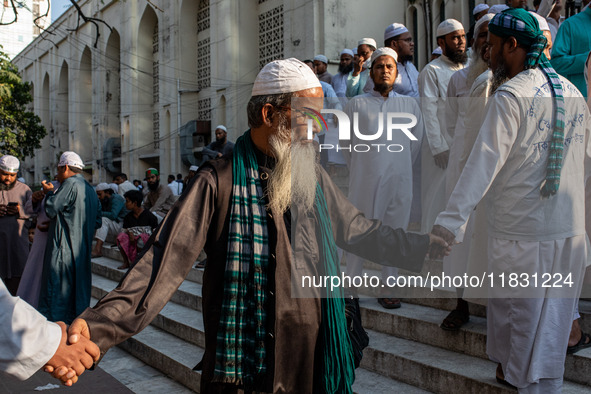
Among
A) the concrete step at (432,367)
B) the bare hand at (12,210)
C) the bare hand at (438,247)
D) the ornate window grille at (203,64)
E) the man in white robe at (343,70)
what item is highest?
the ornate window grille at (203,64)

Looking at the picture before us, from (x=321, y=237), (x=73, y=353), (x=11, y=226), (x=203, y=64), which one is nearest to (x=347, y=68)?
(x=11, y=226)

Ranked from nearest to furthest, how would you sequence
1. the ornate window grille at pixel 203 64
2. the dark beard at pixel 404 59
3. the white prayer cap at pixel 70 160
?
the dark beard at pixel 404 59
the white prayer cap at pixel 70 160
the ornate window grille at pixel 203 64

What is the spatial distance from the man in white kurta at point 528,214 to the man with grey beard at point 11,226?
645 cm

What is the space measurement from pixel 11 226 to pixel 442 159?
5723mm

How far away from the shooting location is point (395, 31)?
210 inches

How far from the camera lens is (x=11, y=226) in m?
7.30

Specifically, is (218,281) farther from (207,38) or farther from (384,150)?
(207,38)

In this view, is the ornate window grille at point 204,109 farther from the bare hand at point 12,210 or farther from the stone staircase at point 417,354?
the stone staircase at point 417,354

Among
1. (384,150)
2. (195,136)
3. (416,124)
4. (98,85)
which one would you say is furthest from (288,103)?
(98,85)

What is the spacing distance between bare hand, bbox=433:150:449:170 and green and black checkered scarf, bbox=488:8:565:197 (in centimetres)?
171

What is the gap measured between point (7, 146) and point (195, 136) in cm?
761

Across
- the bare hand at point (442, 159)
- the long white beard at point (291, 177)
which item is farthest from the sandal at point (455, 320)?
the long white beard at point (291, 177)

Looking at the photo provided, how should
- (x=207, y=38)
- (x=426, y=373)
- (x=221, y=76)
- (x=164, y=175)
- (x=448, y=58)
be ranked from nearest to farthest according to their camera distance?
(x=426, y=373)
(x=448, y=58)
(x=221, y=76)
(x=207, y=38)
(x=164, y=175)

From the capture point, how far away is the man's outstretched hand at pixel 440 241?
2.39 metres
